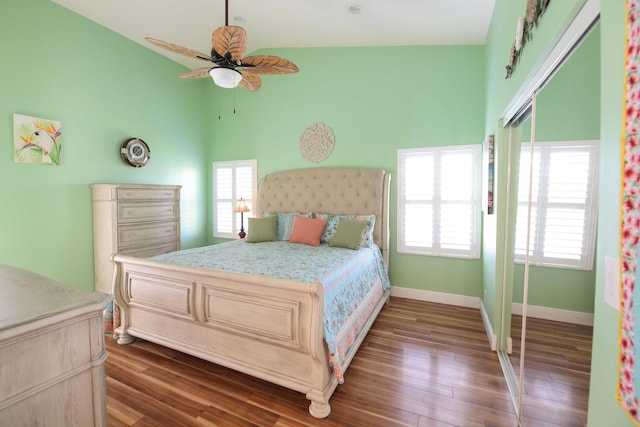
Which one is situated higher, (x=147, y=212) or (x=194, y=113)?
(x=194, y=113)

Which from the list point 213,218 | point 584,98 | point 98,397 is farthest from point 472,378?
point 213,218

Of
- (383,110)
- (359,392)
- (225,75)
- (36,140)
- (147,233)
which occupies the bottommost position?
(359,392)

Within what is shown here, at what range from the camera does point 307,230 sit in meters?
3.58

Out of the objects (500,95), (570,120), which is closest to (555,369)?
(570,120)

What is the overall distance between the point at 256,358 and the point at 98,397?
1.15m

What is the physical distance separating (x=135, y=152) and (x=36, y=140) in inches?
41.1

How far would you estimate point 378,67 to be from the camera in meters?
3.84

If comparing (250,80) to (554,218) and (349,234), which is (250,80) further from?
(554,218)

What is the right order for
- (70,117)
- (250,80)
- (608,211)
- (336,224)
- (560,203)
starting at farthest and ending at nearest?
(336,224)
(70,117)
(250,80)
(560,203)
(608,211)

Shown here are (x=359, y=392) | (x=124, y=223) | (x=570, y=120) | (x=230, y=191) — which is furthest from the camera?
(x=230, y=191)

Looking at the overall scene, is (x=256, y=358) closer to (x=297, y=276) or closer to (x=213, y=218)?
(x=297, y=276)

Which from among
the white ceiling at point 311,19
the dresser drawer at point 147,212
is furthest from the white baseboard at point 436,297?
the dresser drawer at point 147,212

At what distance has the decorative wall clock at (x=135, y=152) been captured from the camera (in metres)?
3.82

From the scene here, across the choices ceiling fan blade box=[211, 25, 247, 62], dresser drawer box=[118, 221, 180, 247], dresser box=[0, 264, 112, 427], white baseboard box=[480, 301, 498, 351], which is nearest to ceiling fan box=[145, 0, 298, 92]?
ceiling fan blade box=[211, 25, 247, 62]
